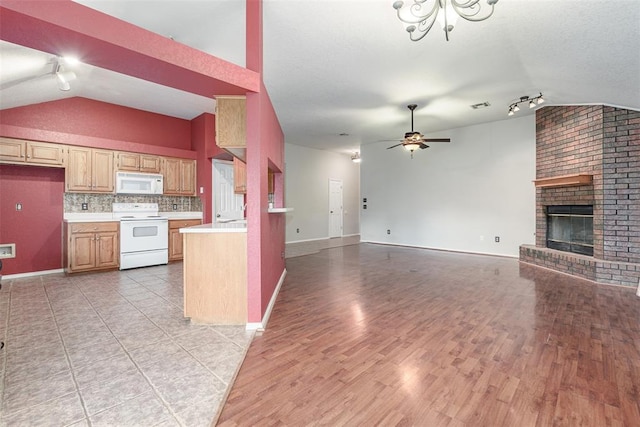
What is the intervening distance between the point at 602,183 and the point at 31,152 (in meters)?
8.52

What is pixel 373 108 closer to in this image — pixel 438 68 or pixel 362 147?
pixel 438 68

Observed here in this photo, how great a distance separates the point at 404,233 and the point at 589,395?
633 centimetres

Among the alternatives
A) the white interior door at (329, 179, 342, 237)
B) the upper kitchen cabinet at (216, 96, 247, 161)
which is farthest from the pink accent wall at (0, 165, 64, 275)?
the white interior door at (329, 179, 342, 237)

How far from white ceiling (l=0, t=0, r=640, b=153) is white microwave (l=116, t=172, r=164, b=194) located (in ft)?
4.22

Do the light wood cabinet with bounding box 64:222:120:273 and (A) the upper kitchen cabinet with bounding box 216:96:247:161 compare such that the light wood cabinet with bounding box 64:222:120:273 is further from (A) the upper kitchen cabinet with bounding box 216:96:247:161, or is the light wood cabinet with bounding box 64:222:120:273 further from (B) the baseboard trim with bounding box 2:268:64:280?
(A) the upper kitchen cabinet with bounding box 216:96:247:161

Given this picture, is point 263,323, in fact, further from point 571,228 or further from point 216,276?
point 571,228

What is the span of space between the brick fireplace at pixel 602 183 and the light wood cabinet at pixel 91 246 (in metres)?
7.54

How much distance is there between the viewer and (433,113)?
18.9 ft

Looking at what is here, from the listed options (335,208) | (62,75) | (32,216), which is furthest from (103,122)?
(335,208)

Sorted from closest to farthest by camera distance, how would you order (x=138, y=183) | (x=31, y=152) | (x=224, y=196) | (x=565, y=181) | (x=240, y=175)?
(x=31, y=152) → (x=565, y=181) → (x=240, y=175) → (x=138, y=183) → (x=224, y=196)

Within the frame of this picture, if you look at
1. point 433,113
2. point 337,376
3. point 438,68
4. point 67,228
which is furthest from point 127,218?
point 433,113

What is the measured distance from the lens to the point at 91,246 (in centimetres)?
481

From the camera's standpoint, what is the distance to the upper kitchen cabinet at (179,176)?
5.71 meters

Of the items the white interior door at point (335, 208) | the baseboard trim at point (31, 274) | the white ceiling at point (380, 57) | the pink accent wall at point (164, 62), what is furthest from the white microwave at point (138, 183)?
the white interior door at point (335, 208)
